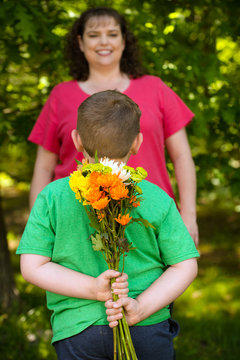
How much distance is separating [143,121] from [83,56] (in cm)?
70

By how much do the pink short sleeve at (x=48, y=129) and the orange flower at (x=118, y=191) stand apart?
1145 mm

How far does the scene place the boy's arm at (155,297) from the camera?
1.62 m

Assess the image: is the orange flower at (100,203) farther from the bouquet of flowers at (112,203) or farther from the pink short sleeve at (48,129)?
the pink short sleeve at (48,129)

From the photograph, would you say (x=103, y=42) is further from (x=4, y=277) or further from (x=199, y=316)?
(x=199, y=316)

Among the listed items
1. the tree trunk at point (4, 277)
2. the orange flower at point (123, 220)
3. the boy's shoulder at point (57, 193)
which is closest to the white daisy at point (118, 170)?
the orange flower at point (123, 220)

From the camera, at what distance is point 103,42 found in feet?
8.25

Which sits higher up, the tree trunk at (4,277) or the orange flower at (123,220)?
the orange flower at (123,220)

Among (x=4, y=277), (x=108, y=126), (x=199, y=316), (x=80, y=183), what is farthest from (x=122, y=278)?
(x=199, y=316)

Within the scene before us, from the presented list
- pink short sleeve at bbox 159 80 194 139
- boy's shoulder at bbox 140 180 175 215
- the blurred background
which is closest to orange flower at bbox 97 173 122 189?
boy's shoulder at bbox 140 180 175 215

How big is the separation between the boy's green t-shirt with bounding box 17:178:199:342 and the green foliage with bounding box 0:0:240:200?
1485 millimetres

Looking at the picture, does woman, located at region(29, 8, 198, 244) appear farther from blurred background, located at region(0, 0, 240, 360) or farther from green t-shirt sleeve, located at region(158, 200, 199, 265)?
green t-shirt sleeve, located at region(158, 200, 199, 265)

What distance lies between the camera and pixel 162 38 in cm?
316

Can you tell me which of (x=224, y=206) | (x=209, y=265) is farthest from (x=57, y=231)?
(x=224, y=206)

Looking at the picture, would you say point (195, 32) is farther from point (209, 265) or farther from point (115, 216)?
point (209, 265)
